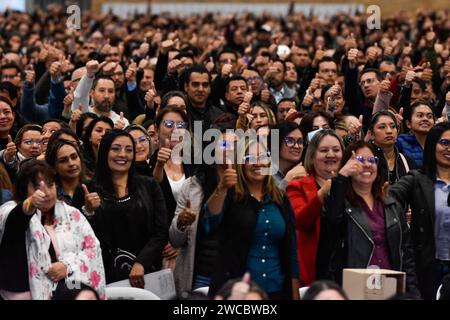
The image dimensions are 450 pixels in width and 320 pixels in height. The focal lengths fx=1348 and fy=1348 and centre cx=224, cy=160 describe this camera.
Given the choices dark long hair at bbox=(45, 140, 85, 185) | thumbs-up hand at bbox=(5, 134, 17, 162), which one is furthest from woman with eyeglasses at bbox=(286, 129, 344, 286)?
thumbs-up hand at bbox=(5, 134, 17, 162)

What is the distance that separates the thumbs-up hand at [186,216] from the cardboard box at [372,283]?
858 millimetres

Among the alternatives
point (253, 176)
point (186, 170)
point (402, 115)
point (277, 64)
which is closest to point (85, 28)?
point (277, 64)

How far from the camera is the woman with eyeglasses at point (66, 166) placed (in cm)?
721

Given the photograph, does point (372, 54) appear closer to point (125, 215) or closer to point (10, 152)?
point (10, 152)

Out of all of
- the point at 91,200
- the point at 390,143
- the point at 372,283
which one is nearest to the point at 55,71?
the point at 390,143

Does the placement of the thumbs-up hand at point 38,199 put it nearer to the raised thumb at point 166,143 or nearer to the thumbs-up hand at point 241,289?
the thumbs-up hand at point 241,289

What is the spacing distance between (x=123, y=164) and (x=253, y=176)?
2.90 feet

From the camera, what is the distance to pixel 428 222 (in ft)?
24.0

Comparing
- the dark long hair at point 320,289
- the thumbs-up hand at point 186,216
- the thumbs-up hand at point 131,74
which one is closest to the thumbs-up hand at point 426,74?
the thumbs-up hand at point 131,74

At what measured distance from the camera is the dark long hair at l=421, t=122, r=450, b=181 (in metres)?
7.47

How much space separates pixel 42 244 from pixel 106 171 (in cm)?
106

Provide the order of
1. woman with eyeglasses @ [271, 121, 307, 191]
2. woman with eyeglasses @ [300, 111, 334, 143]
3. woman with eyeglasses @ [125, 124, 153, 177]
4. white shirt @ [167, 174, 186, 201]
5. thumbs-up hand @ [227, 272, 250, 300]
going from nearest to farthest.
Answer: thumbs-up hand @ [227, 272, 250, 300]
white shirt @ [167, 174, 186, 201]
woman with eyeglasses @ [125, 124, 153, 177]
woman with eyeglasses @ [271, 121, 307, 191]
woman with eyeglasses @ [300, 111, 334, 143]

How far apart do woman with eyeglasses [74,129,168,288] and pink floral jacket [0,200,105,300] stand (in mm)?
564

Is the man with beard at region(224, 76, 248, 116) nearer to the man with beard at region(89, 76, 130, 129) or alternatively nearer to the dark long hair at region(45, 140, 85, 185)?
the man with beard at region(89, 76, 130, 129)
